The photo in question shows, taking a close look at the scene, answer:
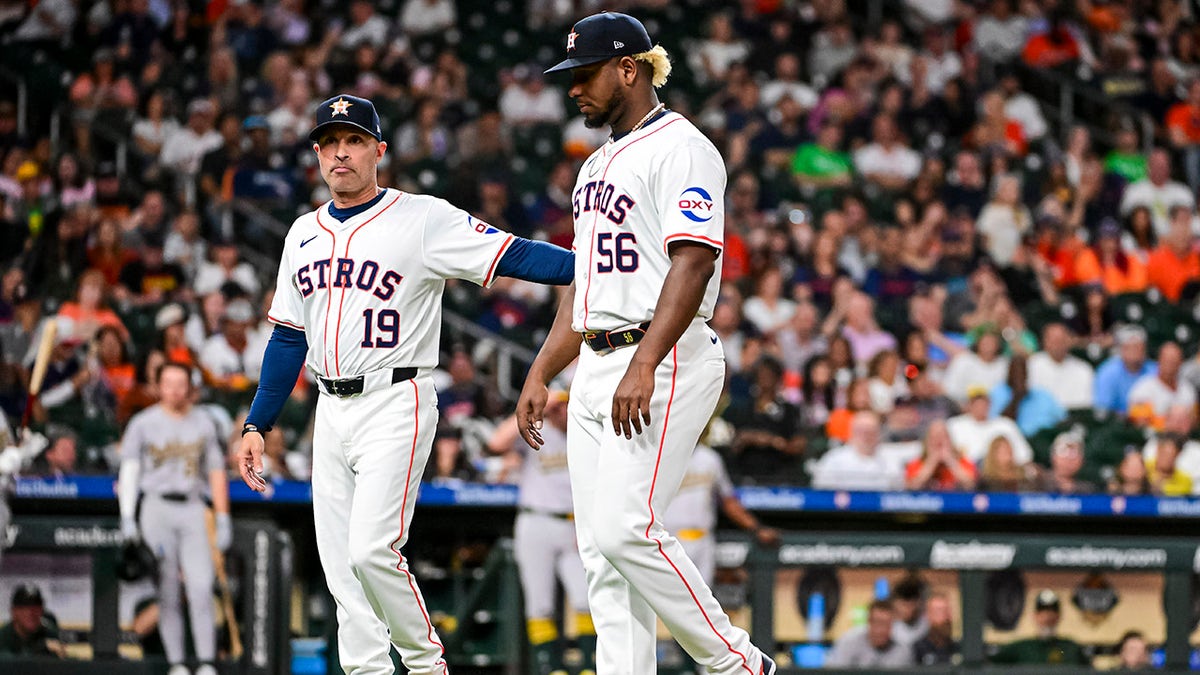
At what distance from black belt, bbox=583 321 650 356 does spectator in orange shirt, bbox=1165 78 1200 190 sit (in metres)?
10.4

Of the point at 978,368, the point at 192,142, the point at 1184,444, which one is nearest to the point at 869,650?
the point at 1184,444

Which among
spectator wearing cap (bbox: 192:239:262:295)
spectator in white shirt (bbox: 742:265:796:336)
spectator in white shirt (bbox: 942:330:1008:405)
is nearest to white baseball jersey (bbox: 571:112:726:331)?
spectator in white shirt (bbox: 942:330:1008:405)

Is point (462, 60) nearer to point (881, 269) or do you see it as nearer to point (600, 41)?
point (881, 269)

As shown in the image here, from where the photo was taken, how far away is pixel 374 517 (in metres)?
4.93

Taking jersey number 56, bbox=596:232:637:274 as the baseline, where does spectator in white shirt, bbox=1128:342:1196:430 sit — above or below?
below

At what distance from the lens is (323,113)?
5.11m

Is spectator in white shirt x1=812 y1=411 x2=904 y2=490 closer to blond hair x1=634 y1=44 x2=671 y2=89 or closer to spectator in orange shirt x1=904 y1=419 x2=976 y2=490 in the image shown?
spectator in orange shirt x1=904 y1=419 x2=976 y2=490

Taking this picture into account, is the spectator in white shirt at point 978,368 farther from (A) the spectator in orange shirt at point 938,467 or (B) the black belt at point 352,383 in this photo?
(B) the black belt at point 352,383

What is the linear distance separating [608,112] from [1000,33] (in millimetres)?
11162

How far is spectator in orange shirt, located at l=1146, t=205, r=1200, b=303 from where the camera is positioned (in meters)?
12.2

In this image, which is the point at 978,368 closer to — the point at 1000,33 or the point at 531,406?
the point at 1000,33

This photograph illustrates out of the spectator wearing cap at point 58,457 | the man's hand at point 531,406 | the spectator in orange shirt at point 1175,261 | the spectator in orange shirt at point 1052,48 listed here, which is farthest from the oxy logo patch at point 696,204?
the spectator in orange shirt at point 1052,48

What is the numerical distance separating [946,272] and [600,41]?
8080 mm

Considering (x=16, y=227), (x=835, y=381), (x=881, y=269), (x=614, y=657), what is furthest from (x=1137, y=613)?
(x=16, y=227)
